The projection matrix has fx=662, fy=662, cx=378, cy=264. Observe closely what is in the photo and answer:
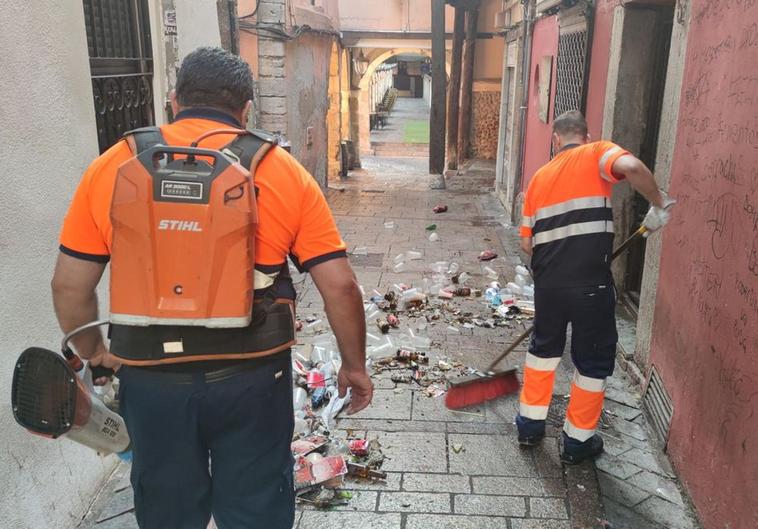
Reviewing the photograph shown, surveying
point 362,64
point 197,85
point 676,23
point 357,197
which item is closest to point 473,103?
point 362,64

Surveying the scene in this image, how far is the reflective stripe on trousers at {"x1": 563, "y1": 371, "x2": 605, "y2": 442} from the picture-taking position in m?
3.64

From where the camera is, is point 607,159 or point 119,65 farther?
point 119,65

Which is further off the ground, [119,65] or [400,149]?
[119,65]

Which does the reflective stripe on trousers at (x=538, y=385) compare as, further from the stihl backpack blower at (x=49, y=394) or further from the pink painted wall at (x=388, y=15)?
the pink painted wall at (x=388, y=15)

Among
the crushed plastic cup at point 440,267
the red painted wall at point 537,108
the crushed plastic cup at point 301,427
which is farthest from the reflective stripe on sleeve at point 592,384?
the red painted wall at point 537,108

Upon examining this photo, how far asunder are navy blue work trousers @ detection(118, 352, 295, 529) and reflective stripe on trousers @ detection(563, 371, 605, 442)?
6.14ft

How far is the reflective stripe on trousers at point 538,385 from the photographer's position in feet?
12.5

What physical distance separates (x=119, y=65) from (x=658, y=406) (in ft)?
12.6

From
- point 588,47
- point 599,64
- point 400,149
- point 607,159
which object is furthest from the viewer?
point 400,149

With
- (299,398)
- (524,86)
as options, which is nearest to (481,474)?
(299,398)

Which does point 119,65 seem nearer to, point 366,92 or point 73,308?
point 73,308

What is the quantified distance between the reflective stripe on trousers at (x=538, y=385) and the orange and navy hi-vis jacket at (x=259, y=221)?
1.94 m

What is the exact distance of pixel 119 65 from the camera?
13.1 feet

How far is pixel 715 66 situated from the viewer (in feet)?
11.3
